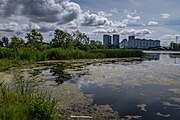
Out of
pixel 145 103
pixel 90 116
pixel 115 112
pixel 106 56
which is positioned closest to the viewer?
pixel 90 116

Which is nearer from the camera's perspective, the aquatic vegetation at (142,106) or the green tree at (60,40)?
the aquatic vegetation at (142,106)

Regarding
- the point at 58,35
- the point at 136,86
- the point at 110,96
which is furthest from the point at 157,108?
the point at 58,35

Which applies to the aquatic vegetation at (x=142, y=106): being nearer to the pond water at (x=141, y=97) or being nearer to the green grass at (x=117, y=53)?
the pond water at (x=141, y=97)

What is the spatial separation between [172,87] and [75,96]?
4.76m

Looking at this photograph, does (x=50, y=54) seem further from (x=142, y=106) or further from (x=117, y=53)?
(x=142, y=106)

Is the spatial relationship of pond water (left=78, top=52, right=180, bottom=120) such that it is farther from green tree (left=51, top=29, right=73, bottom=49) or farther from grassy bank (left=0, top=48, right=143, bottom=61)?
green tree (left=51, top=29, right=73, bottom=49)

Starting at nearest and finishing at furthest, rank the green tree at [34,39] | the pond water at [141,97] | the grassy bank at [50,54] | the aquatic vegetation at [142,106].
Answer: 1. the pond water at [141,97]
2. the aquatic vegetation at [142,106]
3. the grassy bank at [50,54]
4. the green tree at [34,39]

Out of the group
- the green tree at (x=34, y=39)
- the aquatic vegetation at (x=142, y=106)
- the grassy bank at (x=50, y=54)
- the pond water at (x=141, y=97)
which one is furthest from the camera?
the green tree at (x=34, y=39)

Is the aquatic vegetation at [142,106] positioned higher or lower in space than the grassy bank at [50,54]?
lower

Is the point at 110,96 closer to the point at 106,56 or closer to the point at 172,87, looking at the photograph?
the point at 172,87

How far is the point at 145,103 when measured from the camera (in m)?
7.91

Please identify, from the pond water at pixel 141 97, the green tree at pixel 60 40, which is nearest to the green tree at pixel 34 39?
the green tree at pixel 60 40

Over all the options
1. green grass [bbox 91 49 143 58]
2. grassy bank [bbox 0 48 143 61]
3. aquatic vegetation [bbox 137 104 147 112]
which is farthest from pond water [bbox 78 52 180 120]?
green grass [bbox 91 49 143 58]

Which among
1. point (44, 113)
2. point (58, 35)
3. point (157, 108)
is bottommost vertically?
point (157, 108)
